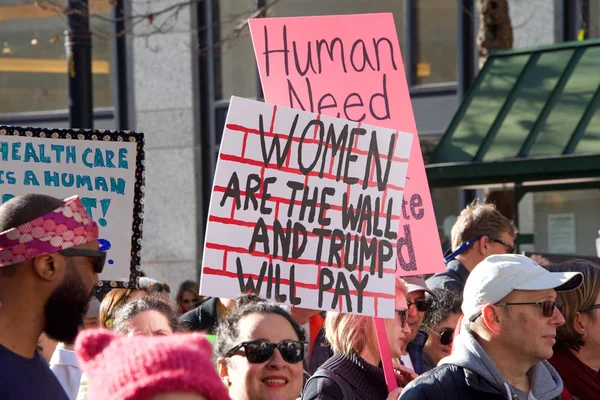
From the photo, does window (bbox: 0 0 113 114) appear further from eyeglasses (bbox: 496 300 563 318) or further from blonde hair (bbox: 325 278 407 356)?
eyeglasses (bbox: 496 300 563 318)

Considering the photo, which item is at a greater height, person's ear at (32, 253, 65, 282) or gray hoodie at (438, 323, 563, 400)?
person's ear at (32, 253, 65, 282)

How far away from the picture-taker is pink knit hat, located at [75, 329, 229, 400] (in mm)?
2080

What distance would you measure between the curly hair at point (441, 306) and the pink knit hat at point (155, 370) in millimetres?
3852

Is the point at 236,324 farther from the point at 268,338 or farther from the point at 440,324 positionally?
the point at 440,324

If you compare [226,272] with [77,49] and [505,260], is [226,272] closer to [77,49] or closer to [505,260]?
[505,260]

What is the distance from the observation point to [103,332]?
2.35m

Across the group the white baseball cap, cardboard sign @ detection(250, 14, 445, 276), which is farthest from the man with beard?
cardboard sign @ detection(250, 14, 445, 276)

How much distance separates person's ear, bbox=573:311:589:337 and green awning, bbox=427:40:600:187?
4069mm

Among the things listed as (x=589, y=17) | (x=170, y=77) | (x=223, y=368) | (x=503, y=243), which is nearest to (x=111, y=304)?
(x=223, y=368)

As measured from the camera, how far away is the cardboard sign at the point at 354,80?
5.21 metres

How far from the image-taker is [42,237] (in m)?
3.18

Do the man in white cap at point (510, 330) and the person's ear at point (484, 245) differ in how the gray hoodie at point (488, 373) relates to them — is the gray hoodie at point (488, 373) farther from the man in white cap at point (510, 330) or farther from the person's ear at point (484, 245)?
the person's ear at point (484, 245)

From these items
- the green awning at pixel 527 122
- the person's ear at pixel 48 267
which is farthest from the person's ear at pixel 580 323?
the green awning at pixel 527 122

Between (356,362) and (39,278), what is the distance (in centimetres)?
171
